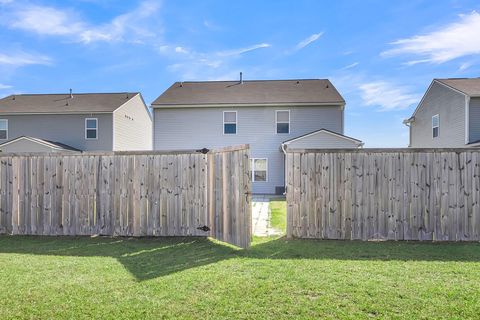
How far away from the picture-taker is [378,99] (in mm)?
18000

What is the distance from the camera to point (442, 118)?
18.4 metres

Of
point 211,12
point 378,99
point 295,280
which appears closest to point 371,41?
point 378,99

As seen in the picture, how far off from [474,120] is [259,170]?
1096 cm

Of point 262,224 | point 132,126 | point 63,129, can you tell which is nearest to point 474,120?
point 262,224

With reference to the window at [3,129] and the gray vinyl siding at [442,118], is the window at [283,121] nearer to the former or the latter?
the gray vinyl siding at [442,118]

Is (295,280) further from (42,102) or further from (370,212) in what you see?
(42,102)

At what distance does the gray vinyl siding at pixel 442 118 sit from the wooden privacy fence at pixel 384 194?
12.2m

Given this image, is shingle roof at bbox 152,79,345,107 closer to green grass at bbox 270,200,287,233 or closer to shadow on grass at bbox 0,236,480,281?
green grass at bbox 270,200,287,233

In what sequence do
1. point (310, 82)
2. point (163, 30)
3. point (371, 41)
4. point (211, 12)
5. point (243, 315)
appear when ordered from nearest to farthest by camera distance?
point (243, 315) → point (211, 12) → point (163, 30) → point (371, 41) → point (310, 82)

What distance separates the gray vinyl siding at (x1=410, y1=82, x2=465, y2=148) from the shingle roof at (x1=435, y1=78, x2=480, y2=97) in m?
0.26

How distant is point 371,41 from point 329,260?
36.3 ft

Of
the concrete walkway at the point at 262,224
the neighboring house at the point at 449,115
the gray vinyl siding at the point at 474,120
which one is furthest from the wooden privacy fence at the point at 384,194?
the gray vinyl siding at the point at 474,120

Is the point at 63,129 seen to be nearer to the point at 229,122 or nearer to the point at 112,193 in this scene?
the point at 229,122

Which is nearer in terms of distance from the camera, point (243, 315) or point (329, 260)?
point (243, 315)
